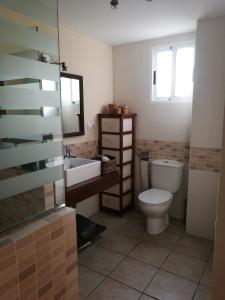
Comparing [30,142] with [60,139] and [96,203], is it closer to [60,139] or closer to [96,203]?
[60,139]

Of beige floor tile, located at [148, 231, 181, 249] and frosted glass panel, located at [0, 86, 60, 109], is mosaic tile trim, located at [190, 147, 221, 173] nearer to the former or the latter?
beige floor tile, located at [148, 231, 181, 249]

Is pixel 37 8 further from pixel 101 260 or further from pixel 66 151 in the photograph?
pixel 101 260

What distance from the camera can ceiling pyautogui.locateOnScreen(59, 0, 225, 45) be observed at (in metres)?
1.96

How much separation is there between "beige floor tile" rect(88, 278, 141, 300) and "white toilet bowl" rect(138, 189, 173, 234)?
0.87 meters

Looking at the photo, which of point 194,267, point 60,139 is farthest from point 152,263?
point 60,139

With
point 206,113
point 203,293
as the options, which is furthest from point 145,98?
point 203,293

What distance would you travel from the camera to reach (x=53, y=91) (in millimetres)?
1188

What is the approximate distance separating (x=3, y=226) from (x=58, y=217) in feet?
0.82

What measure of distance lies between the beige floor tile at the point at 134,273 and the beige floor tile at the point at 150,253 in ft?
0.25

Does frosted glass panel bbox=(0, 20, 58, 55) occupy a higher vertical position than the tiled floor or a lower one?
higher

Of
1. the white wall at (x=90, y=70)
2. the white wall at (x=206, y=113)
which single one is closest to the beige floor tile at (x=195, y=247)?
the white wall at (x=206, y=113)

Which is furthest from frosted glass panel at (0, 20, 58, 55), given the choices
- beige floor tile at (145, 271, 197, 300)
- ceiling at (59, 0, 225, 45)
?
beige floor tile at (145, 271, 197, 300)

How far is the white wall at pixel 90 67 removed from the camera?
8.52ft

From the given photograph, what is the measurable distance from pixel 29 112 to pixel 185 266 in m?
1.98
